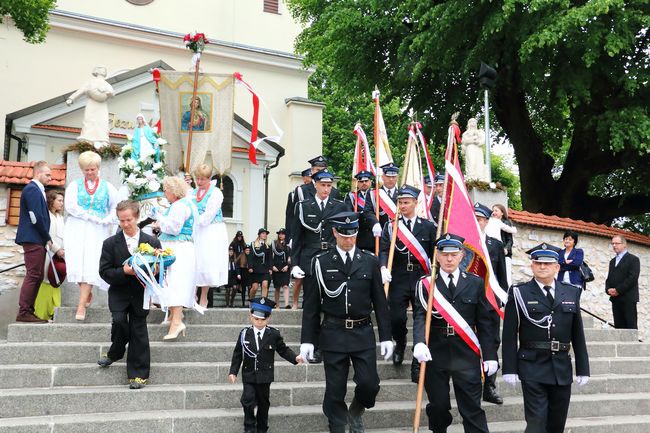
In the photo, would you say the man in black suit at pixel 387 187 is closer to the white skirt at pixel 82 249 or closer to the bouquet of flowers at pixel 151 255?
the bouquet of flowers at pixel 151 255

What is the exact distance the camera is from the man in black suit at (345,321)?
19.6 ft

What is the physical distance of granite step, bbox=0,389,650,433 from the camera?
19.6ft

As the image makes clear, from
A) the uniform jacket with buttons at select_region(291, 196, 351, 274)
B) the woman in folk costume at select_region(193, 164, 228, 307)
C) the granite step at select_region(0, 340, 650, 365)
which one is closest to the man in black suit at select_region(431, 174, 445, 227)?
the uniform jacket with buttons at select_region(291, 196, 351, 274)

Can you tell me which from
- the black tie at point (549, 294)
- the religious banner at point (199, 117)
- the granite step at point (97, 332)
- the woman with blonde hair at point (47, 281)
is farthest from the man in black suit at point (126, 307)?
the religious banner at point (199, 117)

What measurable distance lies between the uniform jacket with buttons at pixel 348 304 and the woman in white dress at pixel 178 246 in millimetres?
2133

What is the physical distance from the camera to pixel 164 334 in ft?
25.9

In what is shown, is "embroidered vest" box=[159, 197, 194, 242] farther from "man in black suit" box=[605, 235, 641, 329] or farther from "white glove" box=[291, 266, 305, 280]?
"man in black suit" box=[605, 235, 641, 329]

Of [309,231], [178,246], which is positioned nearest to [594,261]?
[309,231]

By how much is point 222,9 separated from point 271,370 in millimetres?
24047

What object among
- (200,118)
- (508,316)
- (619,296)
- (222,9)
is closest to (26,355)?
(508,316)

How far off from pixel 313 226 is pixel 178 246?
170 cm

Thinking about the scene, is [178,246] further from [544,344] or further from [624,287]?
[624,287]

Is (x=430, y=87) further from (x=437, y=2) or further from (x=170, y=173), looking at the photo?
(x=170, y=173)

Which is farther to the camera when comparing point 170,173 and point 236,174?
point 236,174
